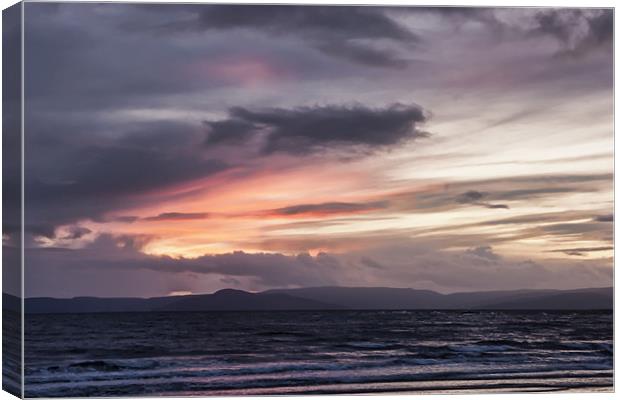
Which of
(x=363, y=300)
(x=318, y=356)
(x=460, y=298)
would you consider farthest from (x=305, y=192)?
(x=460, y=298)

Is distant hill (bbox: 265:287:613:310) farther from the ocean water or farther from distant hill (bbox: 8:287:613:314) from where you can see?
the ocean water

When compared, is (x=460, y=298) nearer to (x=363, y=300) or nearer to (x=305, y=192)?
(x=363, y=300)

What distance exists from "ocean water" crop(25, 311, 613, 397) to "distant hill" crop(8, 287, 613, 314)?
13 cm

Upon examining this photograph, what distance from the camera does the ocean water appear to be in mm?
17953

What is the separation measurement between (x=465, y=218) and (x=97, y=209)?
3.92 metres

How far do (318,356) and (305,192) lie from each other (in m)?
1.74

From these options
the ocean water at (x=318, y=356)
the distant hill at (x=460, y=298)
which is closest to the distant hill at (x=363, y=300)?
the distant hill at (x=460, y=298)

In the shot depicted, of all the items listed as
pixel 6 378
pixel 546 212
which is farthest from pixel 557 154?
pixel 6 378

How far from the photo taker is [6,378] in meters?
18.1

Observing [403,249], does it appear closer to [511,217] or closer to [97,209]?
[511,217]

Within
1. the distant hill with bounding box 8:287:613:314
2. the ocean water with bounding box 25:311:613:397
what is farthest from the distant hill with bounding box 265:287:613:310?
the ocean water with bounding box 25:311:613:397

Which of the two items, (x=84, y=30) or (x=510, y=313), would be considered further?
(x=510, y=313)

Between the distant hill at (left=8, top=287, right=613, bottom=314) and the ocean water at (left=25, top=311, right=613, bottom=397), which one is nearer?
the ocean water at (left=25, top=311, right=613, bottom=397)

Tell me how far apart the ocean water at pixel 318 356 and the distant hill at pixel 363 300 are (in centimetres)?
13
